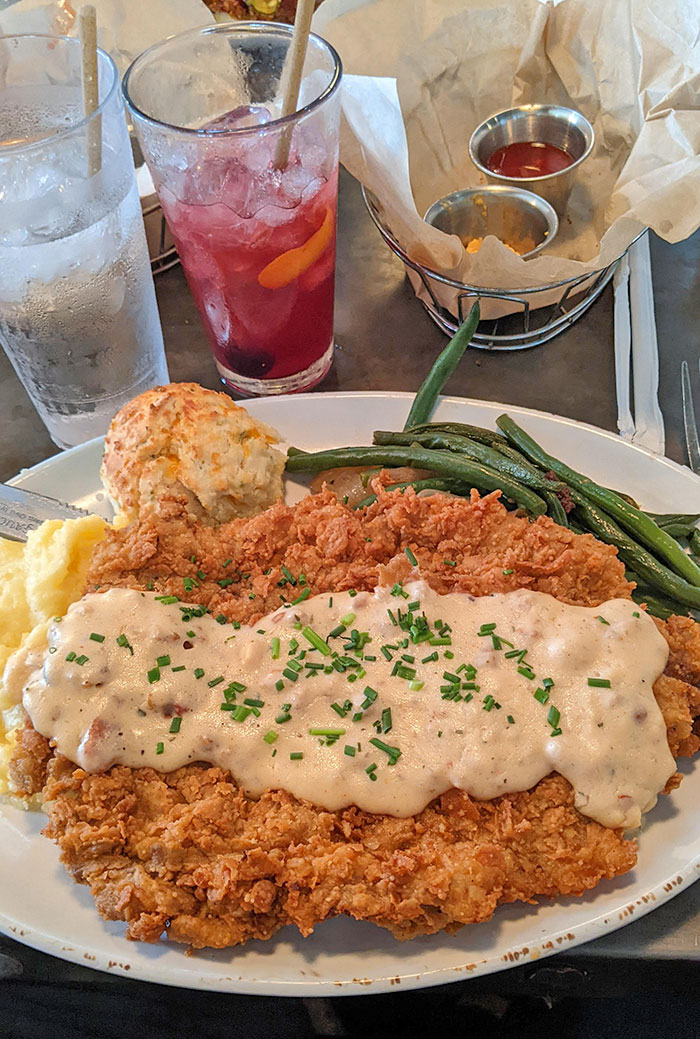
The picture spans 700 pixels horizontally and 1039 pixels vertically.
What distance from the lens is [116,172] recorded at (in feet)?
10.6

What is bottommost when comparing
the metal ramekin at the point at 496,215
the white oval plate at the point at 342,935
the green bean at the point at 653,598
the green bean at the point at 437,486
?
the white oval plate at the point at 342,935

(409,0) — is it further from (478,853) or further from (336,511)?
(478,853)

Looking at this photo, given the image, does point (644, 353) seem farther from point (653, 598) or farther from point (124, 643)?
point (124, 643)

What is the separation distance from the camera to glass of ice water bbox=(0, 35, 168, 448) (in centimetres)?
306

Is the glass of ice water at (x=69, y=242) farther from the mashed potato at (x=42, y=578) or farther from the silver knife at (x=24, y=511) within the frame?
the mashed potato at (x=42, y=578)

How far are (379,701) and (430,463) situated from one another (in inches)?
43.8

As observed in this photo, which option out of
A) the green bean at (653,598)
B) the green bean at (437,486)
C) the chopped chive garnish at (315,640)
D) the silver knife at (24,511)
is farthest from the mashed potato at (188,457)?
the green bean at (653,598)

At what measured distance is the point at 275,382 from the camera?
13.3 feet

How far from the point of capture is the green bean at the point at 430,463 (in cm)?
315

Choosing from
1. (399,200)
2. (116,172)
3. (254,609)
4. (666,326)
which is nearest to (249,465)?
(254,609)

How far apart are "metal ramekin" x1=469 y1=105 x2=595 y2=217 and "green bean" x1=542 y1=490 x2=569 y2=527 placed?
6.35ft

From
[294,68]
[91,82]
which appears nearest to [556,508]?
[294,68]

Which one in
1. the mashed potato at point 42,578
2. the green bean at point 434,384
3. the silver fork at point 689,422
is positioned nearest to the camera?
the mashed potato at point 42,578

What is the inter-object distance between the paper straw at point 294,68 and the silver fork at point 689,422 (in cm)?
202
